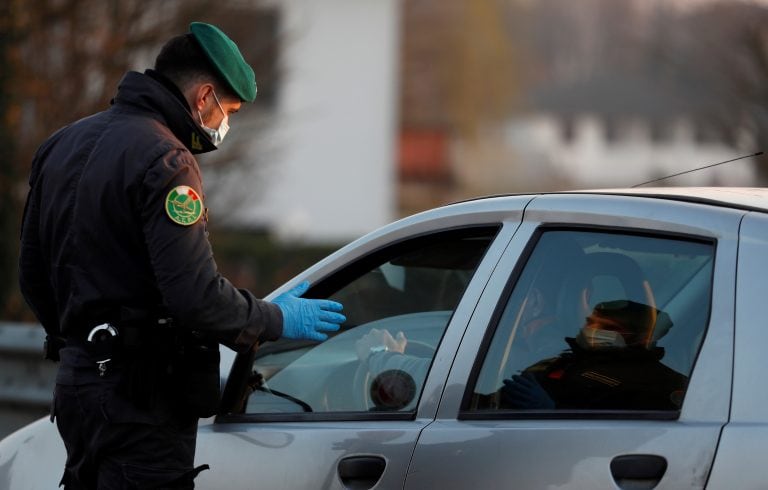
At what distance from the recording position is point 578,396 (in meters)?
3.01

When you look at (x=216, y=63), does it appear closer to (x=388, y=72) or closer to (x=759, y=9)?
(x=759, y=9)

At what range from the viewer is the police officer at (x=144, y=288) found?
3170 mm

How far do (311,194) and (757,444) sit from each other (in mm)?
21439

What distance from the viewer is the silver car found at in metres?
2.72

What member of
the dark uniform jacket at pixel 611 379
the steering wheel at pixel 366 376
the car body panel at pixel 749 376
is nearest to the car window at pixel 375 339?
the steering wheel at pixel 366 376

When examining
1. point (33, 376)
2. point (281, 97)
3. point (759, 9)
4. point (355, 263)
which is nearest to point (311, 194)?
point (281, 97)

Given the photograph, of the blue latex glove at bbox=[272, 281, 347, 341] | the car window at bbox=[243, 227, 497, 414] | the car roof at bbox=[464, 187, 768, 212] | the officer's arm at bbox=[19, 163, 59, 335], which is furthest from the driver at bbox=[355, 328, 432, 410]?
the officer's arm at bbox=[19, 163, 59, 335]

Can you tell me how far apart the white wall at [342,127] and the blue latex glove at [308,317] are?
1922cm

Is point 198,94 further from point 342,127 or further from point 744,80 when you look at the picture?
point 342,127

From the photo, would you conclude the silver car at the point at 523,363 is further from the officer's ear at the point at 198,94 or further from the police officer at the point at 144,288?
the officer's ear at the point at 198,94

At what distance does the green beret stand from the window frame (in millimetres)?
865

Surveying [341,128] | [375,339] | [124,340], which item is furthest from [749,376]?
[341,128]

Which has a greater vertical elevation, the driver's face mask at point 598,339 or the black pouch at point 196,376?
the driver's face mask at point 598,339

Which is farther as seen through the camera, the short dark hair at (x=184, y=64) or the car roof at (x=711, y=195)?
the short dark hair at (x=184, y=64)
